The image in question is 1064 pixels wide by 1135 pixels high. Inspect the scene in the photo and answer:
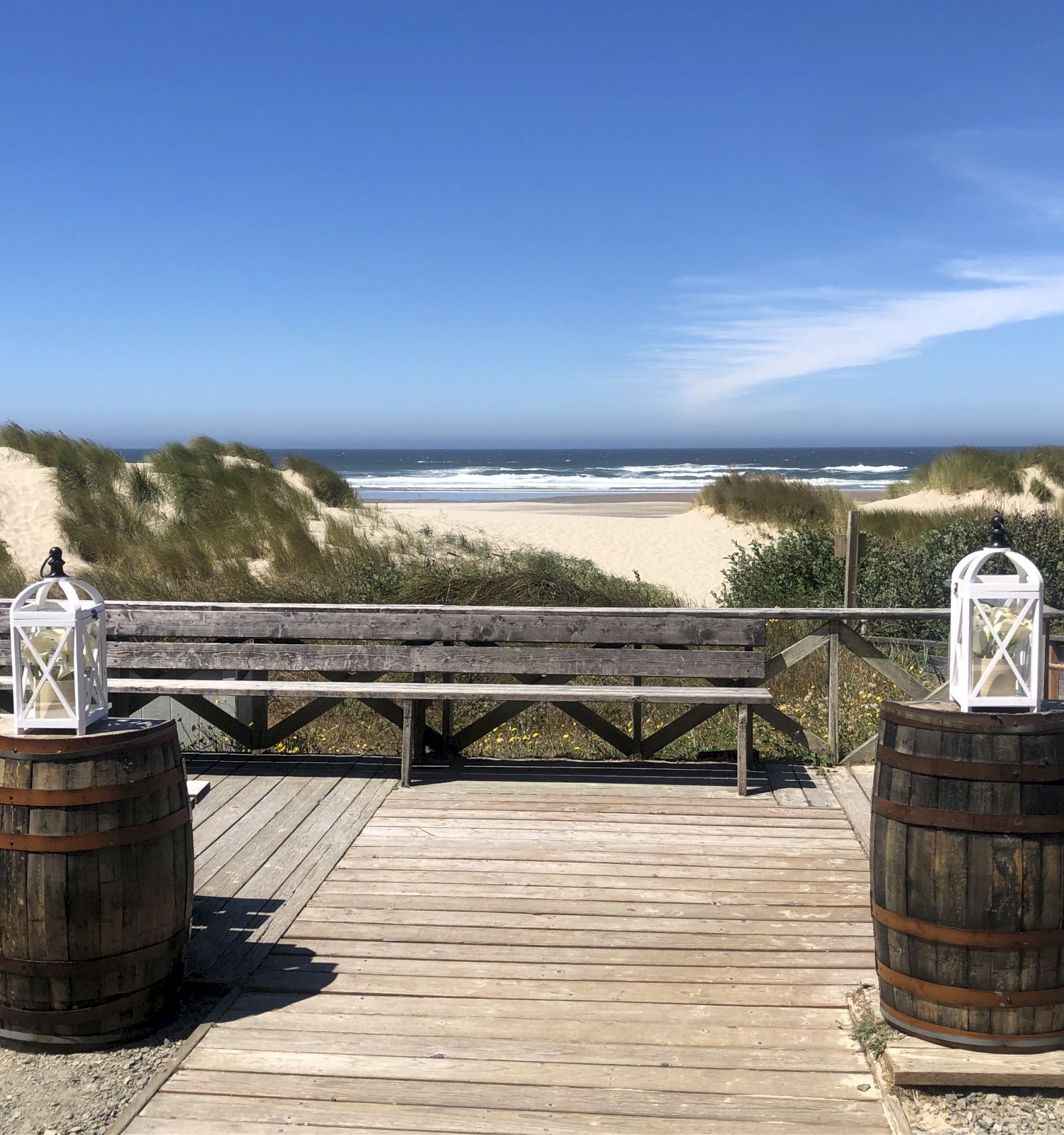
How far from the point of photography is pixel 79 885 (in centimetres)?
296

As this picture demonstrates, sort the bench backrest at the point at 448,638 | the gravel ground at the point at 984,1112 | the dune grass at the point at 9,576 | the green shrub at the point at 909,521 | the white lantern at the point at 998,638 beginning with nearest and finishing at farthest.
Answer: the gravel ground at the point at 984,1112
the white lantern at the point at 998,638
the bench backrest at the point at 448,638
the dune grass at the point at 9,576
the green shrub at the point at 909,521

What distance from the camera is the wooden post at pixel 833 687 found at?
19.2ft

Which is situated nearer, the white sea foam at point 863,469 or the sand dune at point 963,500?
the sand dune at point 963,500

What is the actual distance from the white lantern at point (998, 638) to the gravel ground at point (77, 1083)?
8.30 ft

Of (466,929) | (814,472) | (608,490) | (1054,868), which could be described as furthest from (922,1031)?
(814,472)

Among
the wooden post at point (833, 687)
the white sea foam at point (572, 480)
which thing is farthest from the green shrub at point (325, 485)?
the white sea foam at point (572, 480)

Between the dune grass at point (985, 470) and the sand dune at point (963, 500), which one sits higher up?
the dune grass at point (985, 470)

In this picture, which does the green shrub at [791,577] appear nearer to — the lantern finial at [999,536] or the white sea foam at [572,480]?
the lantern finial at [999,536]

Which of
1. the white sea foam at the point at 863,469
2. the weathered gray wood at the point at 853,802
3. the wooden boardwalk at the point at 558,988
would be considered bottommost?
the wooden boardwalk at the point at 558,988

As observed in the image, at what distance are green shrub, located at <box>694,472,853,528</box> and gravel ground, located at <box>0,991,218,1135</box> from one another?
16.7 m

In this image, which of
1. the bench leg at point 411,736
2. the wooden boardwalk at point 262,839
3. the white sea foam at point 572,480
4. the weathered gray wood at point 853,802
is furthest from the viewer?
the white sea foam at point 572,480

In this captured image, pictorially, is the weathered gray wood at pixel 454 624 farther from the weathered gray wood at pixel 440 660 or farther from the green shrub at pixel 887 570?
the green shrub at pixel 887 570

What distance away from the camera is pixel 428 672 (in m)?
5.76

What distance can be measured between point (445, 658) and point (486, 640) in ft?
0.90
